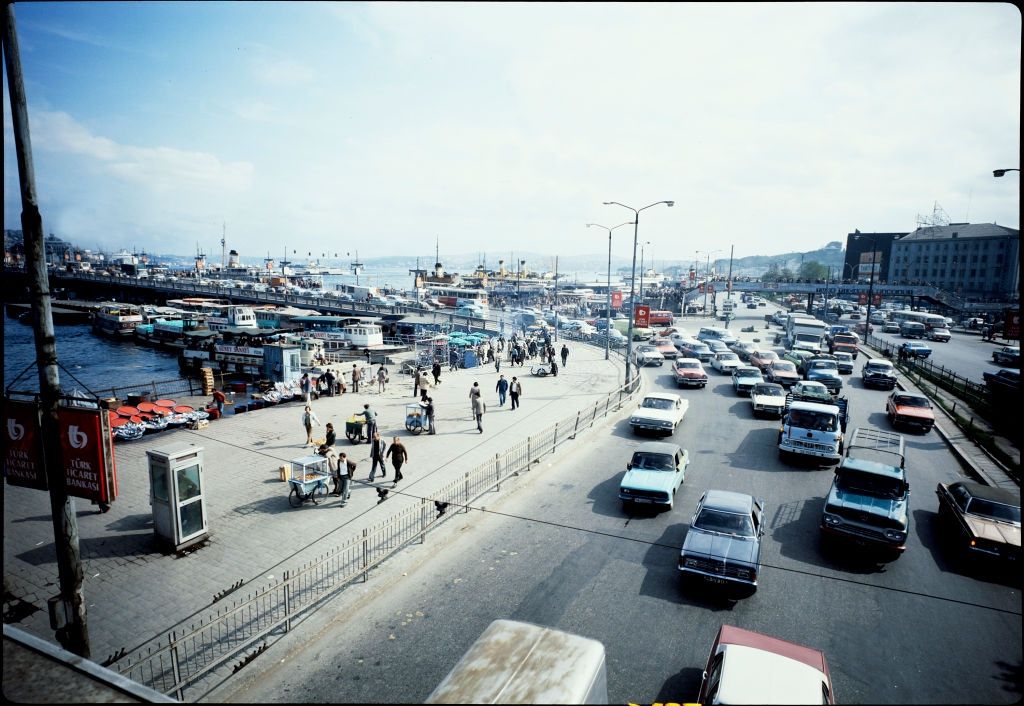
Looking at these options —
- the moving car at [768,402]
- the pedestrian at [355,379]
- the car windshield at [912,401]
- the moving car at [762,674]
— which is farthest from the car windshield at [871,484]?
the pedestrian at [355,379]

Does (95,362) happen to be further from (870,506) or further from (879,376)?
(879,376)

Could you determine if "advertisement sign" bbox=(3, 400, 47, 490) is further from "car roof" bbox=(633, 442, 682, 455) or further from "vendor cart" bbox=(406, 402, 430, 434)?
"vendor cart" bbox=(406, 402, 430, 434)

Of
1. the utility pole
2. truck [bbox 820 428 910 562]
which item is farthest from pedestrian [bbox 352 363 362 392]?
truck [bbox 820 428 910 562]

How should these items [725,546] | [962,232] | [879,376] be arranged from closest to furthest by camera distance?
[725,546] < [879,376] < [962,232]

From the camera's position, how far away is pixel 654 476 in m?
13.2

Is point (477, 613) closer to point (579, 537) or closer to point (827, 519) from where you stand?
point (579, 537)

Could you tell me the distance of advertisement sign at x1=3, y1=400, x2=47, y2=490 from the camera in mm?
7043

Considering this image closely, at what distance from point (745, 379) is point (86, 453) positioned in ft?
85.6

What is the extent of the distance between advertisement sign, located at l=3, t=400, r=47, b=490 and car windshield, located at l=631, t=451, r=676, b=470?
39.1ft

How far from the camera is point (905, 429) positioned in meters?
20.3

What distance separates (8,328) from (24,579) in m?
98.0

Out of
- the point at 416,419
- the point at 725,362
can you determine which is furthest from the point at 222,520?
the point at 725,362

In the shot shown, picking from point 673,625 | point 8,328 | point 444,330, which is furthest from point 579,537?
point 8,328

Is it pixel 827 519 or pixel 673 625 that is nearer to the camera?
pixel 673 625
